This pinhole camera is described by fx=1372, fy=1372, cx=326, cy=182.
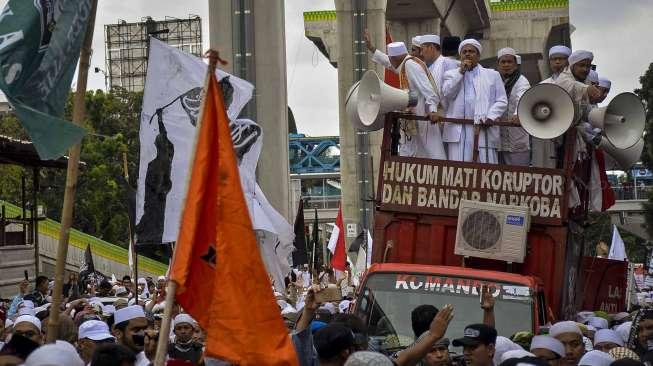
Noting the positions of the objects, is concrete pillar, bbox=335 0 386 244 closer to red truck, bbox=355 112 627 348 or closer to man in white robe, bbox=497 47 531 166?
man in white robe, bbox=497 47 531 166

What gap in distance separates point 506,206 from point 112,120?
4986 cm

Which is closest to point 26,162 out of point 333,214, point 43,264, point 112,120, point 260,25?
point 260,25

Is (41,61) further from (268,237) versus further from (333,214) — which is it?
(333,214)

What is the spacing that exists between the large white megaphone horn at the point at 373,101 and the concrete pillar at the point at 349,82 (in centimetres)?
2106

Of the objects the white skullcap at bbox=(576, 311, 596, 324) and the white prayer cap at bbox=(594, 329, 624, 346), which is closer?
the white prayer cap at bbox=(594, 329, 624, 346)

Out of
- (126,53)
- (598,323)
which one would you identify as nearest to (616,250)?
(598,323)

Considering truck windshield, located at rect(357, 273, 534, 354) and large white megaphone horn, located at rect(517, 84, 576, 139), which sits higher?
large white megaphone horn, located at rect(517, 84, 576, 139)

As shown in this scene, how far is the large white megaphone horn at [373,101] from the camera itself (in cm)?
1236

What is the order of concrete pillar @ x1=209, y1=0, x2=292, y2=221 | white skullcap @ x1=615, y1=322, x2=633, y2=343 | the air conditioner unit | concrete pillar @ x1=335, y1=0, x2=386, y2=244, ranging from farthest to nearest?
concrete pillar @ x1=335, y1=0, x2=386, y2=244 → concrete pillar @ x1=209, y1=0, x2=292, y2=221 → white skullcap @ x1=615, y1=322, x2=633, y2=343 → the air conditioner unit

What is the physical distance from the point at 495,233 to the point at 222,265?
221 inches

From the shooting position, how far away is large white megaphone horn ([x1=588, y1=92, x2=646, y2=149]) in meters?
12.9

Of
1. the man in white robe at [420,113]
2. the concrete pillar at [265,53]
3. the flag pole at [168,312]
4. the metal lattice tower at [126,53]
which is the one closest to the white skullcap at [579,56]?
the man in white robe at [420,113]

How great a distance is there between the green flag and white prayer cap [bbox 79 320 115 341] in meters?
1.92

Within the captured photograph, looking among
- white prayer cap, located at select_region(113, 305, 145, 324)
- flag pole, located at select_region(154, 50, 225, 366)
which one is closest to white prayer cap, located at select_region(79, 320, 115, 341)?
white prayer cap, located at select_region(113, 305, 145, 324)
